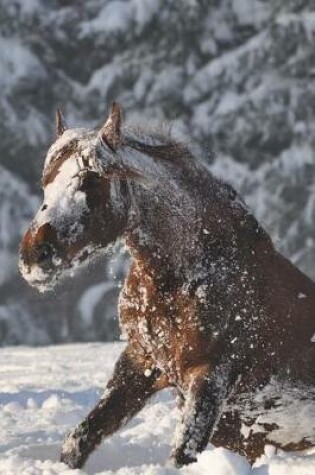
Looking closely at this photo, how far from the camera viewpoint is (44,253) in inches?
124

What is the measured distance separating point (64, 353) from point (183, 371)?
6.20 metres

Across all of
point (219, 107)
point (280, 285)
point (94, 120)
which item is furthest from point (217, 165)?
point (280, 285)

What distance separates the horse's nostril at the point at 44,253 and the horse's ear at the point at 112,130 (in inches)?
15.5

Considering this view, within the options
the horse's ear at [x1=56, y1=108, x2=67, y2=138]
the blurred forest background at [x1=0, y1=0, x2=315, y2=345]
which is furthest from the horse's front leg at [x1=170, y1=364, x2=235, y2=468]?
the blurred forest background at [x1=0, y1=0, x2=315, y2=345]

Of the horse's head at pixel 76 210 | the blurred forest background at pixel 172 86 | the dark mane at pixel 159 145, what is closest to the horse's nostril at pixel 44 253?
the horse's head at pixel 76 210

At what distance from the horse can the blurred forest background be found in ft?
38.2

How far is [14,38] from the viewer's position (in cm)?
1585

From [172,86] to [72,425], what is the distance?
11949mm

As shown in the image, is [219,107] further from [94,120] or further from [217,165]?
[94,120]

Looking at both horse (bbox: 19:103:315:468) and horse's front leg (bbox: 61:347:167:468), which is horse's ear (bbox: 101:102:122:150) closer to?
horse (bbox: 19:103:315:468)

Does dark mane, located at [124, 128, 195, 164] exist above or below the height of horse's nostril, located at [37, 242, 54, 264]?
above

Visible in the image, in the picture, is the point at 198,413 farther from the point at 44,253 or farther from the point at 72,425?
the point at 72,425

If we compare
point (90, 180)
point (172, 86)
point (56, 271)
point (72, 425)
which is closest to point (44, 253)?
point (56, 271)

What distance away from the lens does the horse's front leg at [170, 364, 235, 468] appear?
3.23 m
